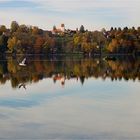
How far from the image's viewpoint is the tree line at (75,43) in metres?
70.6

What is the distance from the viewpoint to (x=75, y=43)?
74.4 metres

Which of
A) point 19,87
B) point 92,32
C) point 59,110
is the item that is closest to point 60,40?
point 92,32

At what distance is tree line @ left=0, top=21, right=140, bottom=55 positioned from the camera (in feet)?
232

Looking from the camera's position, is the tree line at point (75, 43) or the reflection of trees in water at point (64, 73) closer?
the reflection of trees in water at point (64, 73)

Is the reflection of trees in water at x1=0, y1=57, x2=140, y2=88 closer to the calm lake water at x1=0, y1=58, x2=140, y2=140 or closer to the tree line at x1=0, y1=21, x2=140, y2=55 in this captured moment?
the calm lake water at x1=0, y1=58, x2=140, y2=140

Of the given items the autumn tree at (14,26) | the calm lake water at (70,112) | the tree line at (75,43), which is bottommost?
the tree line at (75,43)

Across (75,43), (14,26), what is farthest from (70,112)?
(14,26)

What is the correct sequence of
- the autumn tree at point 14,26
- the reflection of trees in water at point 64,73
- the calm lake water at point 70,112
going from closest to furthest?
the calm lake water at point 70,112 → the reflection of trees in water at point 64,73 → the autumn tree at point 14,26

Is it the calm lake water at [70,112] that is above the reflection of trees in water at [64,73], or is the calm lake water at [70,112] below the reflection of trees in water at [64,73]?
above

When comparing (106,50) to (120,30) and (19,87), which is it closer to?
(120,30)

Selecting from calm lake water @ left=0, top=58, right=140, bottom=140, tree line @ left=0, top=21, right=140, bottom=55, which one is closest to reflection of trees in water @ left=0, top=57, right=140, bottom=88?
calm lake water @ left=0, top=58, right=140, bottom=140

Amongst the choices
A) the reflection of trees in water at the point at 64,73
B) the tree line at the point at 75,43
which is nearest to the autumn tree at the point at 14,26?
the tree line at the point at 75,43

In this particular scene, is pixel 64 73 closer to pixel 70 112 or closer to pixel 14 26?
pixel 70 112

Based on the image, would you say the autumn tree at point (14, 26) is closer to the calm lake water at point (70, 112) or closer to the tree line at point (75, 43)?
the tree line at point (75, 43)
